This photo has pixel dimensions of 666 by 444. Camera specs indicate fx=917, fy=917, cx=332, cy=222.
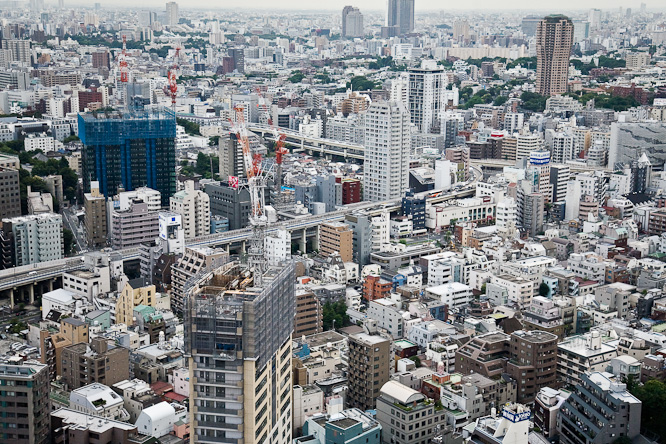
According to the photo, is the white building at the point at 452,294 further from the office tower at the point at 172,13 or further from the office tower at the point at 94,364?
the office tower at the point at 172,13

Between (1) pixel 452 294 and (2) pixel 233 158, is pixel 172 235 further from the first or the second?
(2) pixel 233 158

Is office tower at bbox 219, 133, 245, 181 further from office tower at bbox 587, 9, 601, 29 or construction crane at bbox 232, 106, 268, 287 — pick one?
office tower at bbox 587, 9, 601, 29

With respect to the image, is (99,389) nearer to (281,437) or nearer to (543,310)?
(281,437)

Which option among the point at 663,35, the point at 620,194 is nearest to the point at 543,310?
the point at 620,194

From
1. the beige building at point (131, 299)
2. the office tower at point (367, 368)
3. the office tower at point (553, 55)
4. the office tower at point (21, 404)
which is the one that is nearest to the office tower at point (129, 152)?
the beige building at point (131, 299)

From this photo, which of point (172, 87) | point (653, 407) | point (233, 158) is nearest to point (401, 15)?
point (172, 87)

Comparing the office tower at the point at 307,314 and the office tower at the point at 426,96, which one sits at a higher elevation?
the office tower at the point at 426,96

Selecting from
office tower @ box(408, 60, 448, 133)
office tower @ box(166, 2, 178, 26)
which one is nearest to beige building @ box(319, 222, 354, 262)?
office tower @ box(408, 60, 448, 133)
